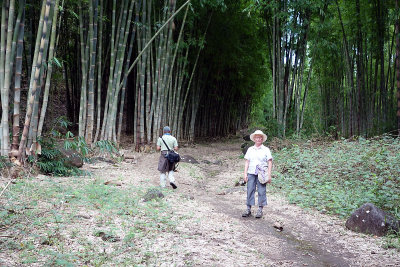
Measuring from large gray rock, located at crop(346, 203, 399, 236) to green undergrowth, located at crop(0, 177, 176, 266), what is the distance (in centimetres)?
192

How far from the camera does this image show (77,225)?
2793 mm

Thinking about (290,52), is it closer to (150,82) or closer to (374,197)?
(150,82)

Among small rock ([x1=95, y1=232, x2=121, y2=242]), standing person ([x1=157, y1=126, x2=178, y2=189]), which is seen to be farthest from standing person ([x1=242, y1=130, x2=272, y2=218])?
small rock ([x1=95, y1=232, x2=121, y2=242])

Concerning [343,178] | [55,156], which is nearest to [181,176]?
[55,156]

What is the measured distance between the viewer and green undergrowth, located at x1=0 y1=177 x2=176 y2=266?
2.21 m

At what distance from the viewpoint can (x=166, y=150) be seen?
5293 millimetres

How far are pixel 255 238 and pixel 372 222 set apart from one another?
1.28 meters

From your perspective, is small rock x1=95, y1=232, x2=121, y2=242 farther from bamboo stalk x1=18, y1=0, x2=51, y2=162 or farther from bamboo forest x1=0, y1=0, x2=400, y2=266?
bamboo stalk x1=18, y1=0, x2=51, y2=162

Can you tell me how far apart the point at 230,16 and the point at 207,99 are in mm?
4605

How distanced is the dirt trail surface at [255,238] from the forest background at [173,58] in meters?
2.46

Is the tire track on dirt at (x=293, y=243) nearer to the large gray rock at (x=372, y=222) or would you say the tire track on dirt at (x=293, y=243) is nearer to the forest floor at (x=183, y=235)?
the forest floor at (x=183, y=235)

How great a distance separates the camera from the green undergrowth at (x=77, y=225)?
7.25ft

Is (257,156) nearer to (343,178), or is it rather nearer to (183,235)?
(183,235)

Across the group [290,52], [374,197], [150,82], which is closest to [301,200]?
[374,197]
